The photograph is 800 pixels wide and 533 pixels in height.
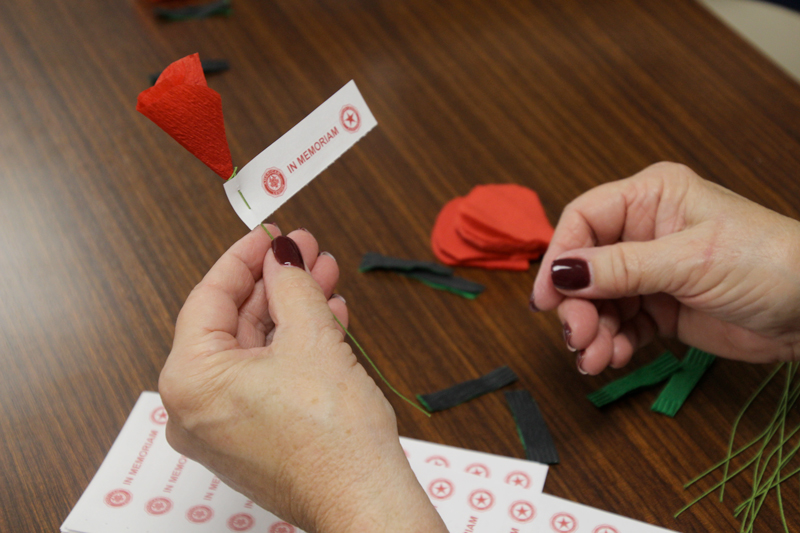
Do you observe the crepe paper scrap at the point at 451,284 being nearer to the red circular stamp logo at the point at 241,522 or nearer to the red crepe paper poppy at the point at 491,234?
the red crepe paper poppy at the point at 491,234

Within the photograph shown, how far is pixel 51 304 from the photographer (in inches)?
35.0

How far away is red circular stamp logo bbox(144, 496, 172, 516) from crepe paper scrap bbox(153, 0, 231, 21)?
96 centimetres

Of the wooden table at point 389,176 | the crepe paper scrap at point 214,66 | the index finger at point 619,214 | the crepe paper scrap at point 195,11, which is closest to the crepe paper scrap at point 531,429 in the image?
the wooden table at point 389,176

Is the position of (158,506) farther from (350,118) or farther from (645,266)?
(645,266)

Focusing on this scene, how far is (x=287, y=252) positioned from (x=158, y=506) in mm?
323

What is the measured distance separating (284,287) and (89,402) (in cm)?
35

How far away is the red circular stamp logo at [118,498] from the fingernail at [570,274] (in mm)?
555

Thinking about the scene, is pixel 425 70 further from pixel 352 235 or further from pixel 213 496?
pixel 213 496

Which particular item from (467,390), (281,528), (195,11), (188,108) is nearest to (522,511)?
(467,390)

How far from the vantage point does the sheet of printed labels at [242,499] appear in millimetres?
711

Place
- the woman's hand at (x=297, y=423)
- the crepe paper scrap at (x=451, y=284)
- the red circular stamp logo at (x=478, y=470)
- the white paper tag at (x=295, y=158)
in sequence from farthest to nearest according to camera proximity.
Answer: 1. the crepe paper scrap at (x=451, y=284)
2. the red circular stamp logo at (x=478, y=470)
3. the white paper tag at (x=295, y=158)
4. the woman's hand at (x=297, y=423)

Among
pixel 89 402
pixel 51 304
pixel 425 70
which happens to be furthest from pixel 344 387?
pixel 425 70

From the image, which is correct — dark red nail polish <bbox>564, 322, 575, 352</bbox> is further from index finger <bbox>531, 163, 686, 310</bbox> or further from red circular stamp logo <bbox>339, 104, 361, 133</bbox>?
red circular stamp logo <bbox>339, 104, 361, 133</bbox>

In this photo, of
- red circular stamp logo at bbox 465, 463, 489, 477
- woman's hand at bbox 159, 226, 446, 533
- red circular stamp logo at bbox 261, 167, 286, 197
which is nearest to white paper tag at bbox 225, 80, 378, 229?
red circular stamp logo at bbox 261, 167, 286, 197
